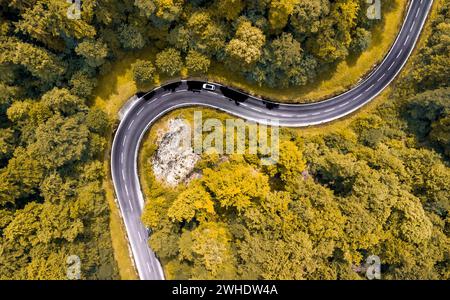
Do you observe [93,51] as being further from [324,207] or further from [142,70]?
[324,207]

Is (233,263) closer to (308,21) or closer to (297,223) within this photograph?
(297,223)

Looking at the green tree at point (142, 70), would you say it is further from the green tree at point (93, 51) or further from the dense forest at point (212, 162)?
the green tree at point (93, 51)

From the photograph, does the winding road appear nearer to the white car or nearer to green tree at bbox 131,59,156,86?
the white car

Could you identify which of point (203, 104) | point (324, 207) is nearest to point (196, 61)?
point (203, 104)

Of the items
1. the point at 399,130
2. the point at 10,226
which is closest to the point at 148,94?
the point at 10,226
